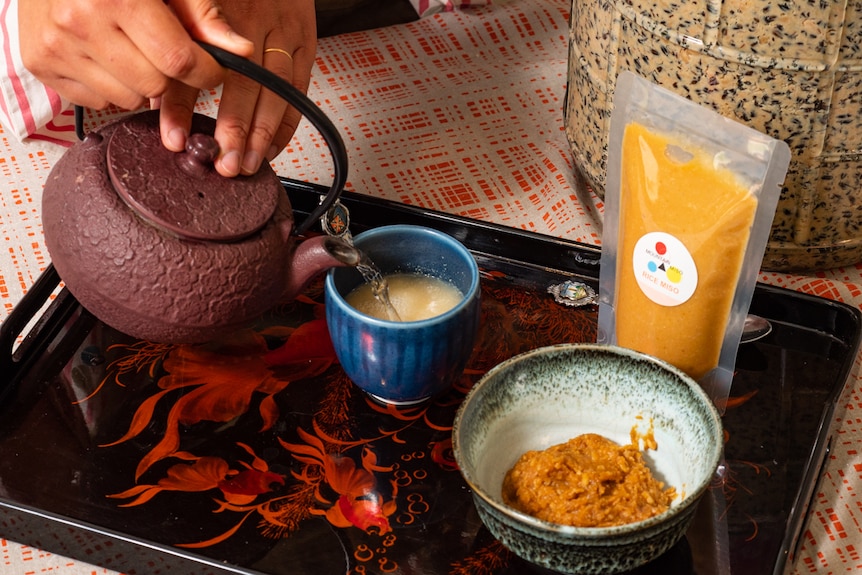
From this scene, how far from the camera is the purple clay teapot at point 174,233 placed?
2.44ft

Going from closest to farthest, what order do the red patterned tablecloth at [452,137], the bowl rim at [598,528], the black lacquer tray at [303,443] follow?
the bowl rim at [598,528] → the black lacquer tray at [303,443] → the red patterned tablecloth at [452,137]

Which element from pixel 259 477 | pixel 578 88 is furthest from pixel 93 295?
pixel 578 88

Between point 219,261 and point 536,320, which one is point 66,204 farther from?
point 536,320

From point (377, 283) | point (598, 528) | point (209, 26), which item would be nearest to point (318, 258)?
point (377, 283)

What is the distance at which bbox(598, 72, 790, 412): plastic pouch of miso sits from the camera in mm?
776

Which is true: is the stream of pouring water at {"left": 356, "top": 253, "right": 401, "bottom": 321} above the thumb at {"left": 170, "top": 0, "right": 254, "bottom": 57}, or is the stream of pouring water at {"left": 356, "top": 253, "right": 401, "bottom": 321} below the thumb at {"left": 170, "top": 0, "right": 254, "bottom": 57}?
below

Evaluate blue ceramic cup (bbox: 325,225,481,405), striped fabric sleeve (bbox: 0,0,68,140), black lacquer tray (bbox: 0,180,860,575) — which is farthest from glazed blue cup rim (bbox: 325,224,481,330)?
striped fabric sleeve (bbox: 0,0,68,140)

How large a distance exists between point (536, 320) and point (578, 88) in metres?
0.23

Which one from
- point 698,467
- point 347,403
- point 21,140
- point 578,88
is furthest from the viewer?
point 21,140

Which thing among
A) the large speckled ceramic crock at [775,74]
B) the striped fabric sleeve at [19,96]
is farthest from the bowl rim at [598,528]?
the striped fabric sleeve at [19,96]

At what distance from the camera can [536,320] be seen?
0.94 m

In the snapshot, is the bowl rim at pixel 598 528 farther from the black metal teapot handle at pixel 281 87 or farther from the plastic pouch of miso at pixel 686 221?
the black metal teapot handle at pixel 281 87

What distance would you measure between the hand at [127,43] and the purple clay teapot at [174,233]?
20 mm

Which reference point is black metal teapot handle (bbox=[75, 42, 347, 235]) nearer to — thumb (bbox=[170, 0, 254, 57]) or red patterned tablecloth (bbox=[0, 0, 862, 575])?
thumb (bbox=[170, 0, 254, 57])
